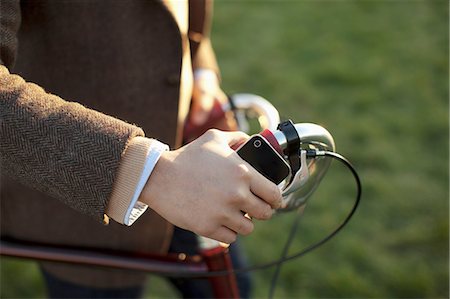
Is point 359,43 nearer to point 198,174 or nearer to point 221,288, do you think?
point 221,288

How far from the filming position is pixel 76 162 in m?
0.79

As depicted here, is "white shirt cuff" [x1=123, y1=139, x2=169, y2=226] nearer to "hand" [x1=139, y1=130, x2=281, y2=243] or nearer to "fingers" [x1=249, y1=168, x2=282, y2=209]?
"hand" [x1=139, y1=130, x2=281, y2=243]

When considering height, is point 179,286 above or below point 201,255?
below

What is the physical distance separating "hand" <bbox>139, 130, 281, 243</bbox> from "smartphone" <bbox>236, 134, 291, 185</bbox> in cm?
2

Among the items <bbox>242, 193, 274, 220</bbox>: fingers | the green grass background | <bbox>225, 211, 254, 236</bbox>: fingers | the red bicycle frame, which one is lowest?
the green grass background

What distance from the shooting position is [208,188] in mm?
Result: 757

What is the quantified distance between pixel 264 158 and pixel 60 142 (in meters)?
0.25

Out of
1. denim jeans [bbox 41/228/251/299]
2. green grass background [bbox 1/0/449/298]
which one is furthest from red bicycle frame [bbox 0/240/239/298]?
green grass background [bbox 1/0/449/298]

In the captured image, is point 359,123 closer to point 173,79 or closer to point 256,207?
point 173,79

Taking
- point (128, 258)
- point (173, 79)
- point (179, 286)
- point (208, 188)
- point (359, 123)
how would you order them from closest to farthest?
point (208, 188)
point (173, 79)
point (128, 258)
point (179, 286)
point (359, 123)

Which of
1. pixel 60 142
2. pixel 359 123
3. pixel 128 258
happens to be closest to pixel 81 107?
pixel 60 142

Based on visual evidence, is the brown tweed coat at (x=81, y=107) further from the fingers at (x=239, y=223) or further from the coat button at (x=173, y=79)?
the fingers at (x=239, y=223)

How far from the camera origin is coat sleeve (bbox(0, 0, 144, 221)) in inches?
30.5

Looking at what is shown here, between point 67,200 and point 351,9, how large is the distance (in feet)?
10.2
